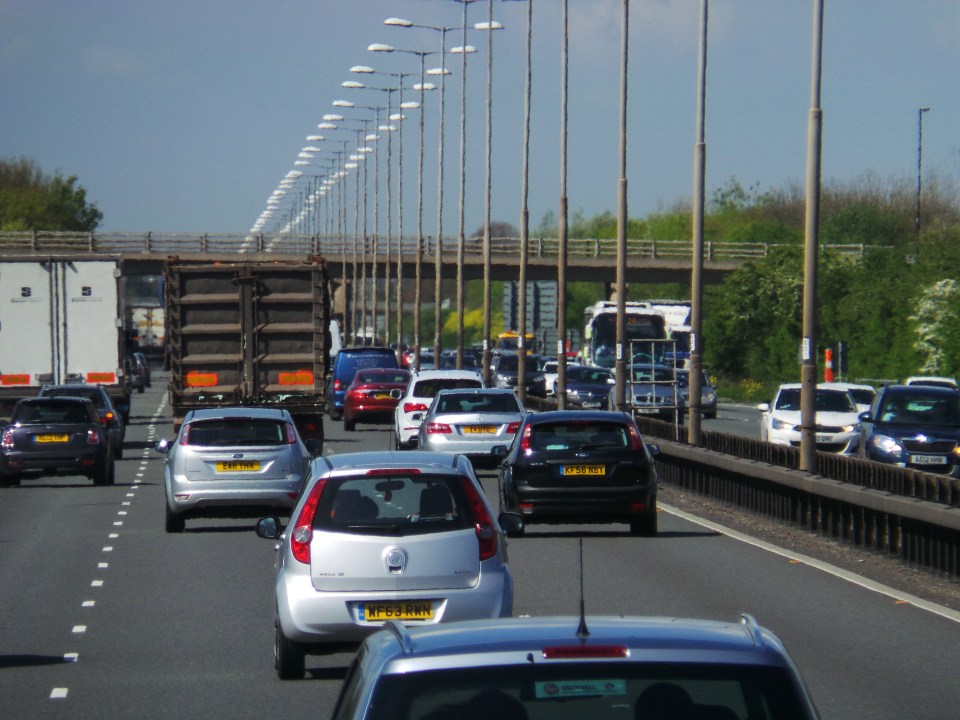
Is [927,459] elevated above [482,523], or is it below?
below

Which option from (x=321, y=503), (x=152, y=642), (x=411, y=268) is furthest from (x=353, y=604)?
(x=411, y=268)

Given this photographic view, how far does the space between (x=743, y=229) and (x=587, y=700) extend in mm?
137363

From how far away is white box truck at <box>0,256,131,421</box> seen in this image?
39.8 meters

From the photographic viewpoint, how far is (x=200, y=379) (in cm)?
3238

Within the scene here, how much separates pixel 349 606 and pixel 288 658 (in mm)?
483

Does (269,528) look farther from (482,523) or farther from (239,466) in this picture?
(239,466)

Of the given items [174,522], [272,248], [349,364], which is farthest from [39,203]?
[174,522]

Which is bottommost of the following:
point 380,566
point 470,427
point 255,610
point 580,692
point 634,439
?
point 255,610

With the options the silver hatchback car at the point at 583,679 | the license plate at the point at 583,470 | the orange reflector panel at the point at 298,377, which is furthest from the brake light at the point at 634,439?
the silver hatchback car at the point at 583,679

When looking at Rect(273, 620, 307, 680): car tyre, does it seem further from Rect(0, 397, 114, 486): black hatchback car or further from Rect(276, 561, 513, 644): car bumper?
Rect(0, 397, 114, 486): black hatchback car

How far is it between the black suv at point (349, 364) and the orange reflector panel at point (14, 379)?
638 inches

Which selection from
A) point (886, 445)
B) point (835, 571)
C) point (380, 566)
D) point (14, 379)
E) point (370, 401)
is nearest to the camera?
point (380, 566)

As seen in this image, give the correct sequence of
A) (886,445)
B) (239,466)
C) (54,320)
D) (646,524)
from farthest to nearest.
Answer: (54,320) → (886,445) → (239,466) → (646,524)

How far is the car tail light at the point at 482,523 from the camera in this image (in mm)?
11273
